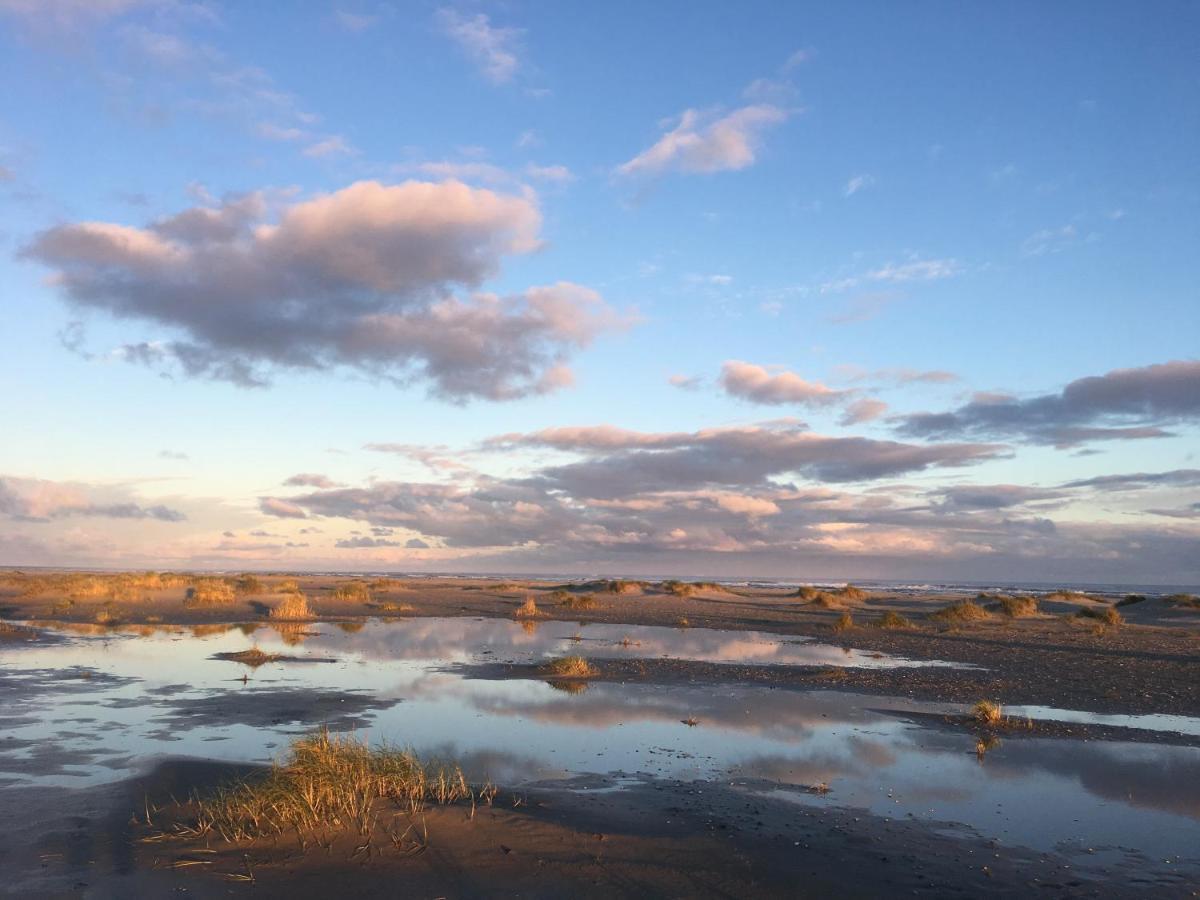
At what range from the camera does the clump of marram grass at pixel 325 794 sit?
31.9 feet

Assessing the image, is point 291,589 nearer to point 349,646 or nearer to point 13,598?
point 13,598

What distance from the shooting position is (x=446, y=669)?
24422mm

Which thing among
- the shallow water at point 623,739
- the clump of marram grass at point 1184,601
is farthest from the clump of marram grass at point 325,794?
the clump of marram grass at point 1184,601

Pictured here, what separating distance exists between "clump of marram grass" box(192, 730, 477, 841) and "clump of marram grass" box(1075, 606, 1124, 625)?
38.3 meters

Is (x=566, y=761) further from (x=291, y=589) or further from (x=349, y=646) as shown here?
(x=291, y=589)

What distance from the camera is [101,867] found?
28.5 ft

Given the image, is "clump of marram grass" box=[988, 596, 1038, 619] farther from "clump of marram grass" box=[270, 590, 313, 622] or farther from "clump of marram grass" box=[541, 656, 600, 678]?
"clump of marram grass" box=[270, 590, 313, 622]

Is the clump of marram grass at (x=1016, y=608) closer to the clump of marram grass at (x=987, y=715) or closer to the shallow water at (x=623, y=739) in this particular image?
the shallow water at (x=623, y=739)

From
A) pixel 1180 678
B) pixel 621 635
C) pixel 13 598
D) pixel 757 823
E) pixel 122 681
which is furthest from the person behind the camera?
pixel 13 598

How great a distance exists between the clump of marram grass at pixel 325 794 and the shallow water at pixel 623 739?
1.60m

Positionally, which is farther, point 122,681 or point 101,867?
point 122,681

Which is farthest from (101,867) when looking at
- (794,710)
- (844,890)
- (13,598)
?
(13,598)

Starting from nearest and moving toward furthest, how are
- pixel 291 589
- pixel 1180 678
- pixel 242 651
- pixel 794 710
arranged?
pixel 794 710 < pixel 1180 678 < pixel 242 651 < pixel 291 589

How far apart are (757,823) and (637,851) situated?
1.80m
